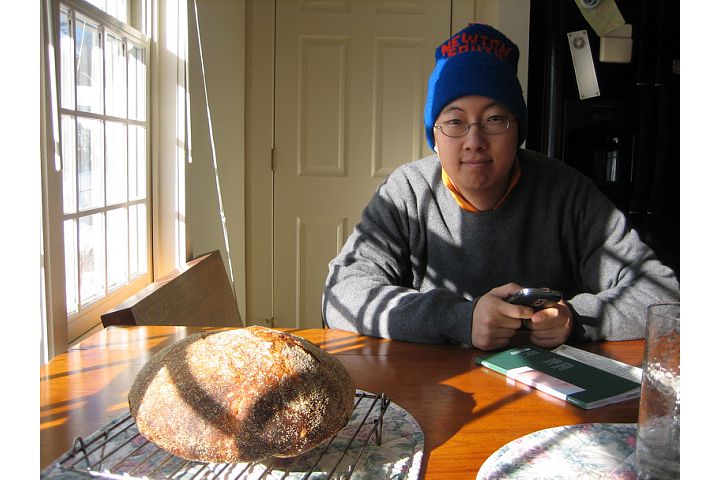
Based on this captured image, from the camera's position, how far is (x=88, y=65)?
1713mm

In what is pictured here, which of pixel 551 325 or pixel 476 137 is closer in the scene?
pixel 551 325

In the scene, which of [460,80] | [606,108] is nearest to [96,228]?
[460,80]

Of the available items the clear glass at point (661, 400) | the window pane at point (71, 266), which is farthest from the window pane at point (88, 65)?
the clear glass at point (661, 400)

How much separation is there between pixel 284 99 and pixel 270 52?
25cm

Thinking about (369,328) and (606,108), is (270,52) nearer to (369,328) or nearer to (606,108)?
(606,108)

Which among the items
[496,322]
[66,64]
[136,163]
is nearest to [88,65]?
[66,64]

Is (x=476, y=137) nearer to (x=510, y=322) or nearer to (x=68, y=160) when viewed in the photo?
(x=510, y=322)

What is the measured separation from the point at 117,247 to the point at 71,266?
13.2 inches

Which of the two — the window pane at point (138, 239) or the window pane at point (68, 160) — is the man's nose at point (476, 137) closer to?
the window pane at point (68, 160)

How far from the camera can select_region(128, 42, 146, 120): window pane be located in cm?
200

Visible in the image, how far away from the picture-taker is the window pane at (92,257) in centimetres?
170

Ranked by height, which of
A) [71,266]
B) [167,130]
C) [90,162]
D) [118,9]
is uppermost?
[118,9]
